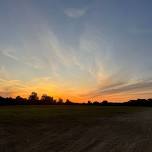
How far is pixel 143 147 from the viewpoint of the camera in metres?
13.3

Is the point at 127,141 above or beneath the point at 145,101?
beneath

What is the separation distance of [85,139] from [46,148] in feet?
9.83

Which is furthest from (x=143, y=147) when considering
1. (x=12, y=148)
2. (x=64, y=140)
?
(x=12, y=148)

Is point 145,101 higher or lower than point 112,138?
higher

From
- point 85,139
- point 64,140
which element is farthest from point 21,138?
point 85,139

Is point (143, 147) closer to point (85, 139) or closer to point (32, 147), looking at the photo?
point (85, 139)

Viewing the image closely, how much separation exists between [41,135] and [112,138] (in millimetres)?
3666

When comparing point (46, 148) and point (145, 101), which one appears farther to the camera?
point (145, 101)

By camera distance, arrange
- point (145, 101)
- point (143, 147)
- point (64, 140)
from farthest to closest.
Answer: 1. point (145, 101)
2. point (64, 140)
3. point (143, 147)

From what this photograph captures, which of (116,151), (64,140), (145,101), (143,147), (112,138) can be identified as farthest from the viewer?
(145,101)

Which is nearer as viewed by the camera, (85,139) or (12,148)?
(12,148)

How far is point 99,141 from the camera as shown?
14.6 m

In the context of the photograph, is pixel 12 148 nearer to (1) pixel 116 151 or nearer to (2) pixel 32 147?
(2) pixel 32 147

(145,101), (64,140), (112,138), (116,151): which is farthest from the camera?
(145,101)
